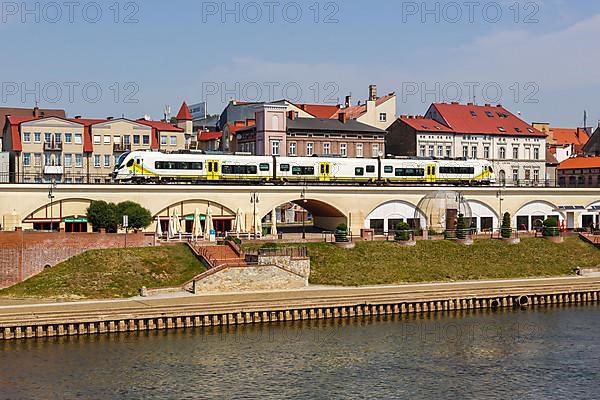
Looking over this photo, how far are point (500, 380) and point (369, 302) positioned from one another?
52.1ft

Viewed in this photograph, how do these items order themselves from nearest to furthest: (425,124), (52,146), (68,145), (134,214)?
(134,214)
(52,146)
(68,145)
(425,124)

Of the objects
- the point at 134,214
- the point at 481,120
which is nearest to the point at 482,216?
the point at 481,120

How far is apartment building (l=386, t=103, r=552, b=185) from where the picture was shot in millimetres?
104500

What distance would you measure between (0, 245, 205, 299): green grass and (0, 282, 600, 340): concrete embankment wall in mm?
5019

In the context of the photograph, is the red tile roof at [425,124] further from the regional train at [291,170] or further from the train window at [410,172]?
the train window at [410,172]

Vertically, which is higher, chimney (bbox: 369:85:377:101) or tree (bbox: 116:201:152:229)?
chimney (bbox: 369:85:377:101)

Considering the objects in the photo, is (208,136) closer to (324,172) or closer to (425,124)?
(425,124)

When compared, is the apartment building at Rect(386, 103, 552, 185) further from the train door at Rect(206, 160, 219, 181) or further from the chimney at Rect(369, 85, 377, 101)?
the train door at Rect(206, 160, 219, 181)

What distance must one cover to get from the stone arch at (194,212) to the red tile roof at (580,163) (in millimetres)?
59229

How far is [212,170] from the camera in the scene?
253 feet

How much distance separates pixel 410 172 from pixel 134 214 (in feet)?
97.7

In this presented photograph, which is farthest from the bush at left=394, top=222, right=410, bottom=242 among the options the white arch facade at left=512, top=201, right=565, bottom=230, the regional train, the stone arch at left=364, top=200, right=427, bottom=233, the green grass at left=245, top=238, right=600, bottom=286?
the white arch facade at left=512, top=201, right=565, bottom=230

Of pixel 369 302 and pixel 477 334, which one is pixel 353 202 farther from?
pixel 477 334

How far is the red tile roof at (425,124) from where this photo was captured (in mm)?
104438
